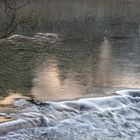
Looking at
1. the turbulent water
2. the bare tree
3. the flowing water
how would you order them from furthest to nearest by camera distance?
the flowing water
the turbulent water
the bare tree

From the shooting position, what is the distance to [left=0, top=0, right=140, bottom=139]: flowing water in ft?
33.4

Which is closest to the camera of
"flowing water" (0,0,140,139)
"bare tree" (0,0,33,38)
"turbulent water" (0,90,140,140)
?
"bare tree" (0,0,33,38)

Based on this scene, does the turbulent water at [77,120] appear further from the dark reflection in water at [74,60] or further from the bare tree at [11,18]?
the bare tree at [11,18]

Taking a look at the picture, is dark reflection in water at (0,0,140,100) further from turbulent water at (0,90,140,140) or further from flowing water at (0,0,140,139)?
turbulent water at (0,90,140,140)

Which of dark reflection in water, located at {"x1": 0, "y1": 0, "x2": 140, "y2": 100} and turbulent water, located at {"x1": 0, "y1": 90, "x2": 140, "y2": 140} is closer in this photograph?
turbulent water, located at {"x1": 0, "y1": 90, "x2": 140, "y2": 140}

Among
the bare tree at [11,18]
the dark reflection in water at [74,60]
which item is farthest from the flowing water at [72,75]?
the bare tree at [11,18]

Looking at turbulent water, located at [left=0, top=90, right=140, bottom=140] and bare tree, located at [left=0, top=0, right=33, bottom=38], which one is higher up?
bare tree, located at [left=0, top=0, right=33, bottom=38]

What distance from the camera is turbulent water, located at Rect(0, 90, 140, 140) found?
9500 millimetres

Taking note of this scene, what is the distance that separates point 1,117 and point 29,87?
3289 millimetres

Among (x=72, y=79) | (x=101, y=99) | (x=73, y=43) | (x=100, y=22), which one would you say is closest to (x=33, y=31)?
(x=73, y=43)

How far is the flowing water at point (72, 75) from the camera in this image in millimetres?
10188

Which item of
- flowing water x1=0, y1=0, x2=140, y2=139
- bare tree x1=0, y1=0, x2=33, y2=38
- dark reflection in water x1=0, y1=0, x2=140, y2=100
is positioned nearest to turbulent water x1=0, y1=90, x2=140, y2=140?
flowing water x1=0, y1=0, x2=140, y2=139

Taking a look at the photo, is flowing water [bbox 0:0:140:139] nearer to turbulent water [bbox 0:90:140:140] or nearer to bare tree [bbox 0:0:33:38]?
turbulent water [bbox 0:90:140:140]

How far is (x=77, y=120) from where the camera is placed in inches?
409
